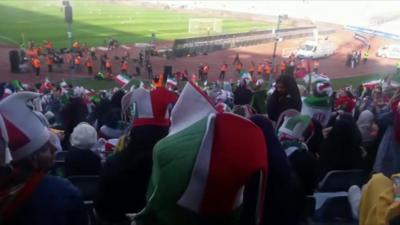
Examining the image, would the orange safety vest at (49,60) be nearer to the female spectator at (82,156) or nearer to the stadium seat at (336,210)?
the female spectator at (82,156)

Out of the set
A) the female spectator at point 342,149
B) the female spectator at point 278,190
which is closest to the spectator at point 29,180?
the female spectator at point 278,190

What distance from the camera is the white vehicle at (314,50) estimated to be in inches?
1448

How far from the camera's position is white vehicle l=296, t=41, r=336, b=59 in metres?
36.8

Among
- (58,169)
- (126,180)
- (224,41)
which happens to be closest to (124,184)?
(126,180)

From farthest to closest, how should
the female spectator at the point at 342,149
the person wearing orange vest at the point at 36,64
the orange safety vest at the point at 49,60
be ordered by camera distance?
the orange safety vest at the point at 49,60, the person wearing orange vest at the point at 36,64, the female spectator at the point at 342,149

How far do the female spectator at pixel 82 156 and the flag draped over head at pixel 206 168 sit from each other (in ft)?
8.28

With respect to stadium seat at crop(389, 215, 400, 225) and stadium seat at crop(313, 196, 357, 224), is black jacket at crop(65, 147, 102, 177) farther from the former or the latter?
stadium seat at crop(389, 215, 400, 225)

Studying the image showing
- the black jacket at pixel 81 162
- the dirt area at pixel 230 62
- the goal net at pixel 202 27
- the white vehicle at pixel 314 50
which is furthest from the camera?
the goal net at pixel 202 27

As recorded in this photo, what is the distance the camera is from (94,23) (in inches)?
1754

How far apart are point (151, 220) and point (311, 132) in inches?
116

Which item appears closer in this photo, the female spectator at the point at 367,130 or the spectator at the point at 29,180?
the spectator at the point at 29,180

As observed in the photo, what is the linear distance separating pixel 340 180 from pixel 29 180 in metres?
3.26

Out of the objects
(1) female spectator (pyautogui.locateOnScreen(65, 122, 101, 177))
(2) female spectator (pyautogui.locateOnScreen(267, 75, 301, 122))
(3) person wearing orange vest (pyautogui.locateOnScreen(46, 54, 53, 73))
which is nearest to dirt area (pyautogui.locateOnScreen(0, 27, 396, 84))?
(3) person wearing orange vest (pyautogui.locateOnScreen(46, 54, 53, 73))

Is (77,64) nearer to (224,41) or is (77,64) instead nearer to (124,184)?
(224,41)
